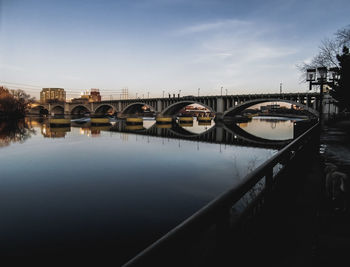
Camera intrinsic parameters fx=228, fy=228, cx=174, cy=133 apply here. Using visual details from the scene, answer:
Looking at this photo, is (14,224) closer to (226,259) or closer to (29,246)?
(29,246)

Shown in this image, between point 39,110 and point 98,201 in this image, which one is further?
point 39,110

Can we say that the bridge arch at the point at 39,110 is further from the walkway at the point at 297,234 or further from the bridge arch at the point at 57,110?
the walkway at the point at 297,234

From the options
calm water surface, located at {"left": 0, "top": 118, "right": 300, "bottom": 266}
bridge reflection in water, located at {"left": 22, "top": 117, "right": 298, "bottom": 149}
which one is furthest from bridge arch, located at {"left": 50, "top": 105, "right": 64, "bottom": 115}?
calm water surface, located at {"left": 0, "top": 118, "right": 300, "bottom": 266}

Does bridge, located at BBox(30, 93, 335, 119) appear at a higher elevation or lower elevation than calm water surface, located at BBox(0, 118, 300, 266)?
higher

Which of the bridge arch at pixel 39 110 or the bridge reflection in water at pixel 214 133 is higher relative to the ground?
the bridge arch at pixel 39 110

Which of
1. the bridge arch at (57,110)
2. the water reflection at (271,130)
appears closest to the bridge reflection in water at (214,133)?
the water reflection at (271,130)

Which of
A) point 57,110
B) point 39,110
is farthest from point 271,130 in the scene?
point 39,110

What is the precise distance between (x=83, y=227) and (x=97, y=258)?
1.85 metres

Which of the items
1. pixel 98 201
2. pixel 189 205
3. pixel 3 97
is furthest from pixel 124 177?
pixel 3 97

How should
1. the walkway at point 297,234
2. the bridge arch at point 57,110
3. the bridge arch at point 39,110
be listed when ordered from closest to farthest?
the walkway at point 297,234, the bridge arch at point 57,110, the bridge arch at point 39,110

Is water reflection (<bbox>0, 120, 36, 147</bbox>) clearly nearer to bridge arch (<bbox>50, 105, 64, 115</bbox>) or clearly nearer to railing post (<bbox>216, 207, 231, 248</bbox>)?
railing post (<bbox>216, 207, 231, 248</bbox>)

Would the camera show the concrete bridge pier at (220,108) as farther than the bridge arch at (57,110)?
No

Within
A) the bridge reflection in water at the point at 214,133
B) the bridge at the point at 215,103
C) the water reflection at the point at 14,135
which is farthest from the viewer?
the bridge at the point at 215,103

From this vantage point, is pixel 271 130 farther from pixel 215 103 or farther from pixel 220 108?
pixel 215 103
